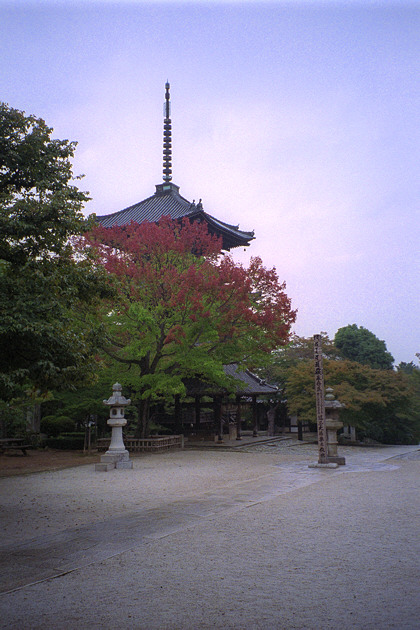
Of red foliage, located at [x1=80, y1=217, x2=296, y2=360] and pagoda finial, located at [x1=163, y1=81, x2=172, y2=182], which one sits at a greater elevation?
pagoda finial, located at [x1=163, y1=81, x2=172, y2=182]

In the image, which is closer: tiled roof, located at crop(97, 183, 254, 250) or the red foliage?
the red foliage

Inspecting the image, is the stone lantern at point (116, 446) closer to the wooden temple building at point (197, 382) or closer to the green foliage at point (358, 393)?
the wooden temple building at point (197, 382)

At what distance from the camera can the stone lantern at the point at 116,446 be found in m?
14.6

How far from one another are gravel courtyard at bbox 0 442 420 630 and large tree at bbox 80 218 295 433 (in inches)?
274

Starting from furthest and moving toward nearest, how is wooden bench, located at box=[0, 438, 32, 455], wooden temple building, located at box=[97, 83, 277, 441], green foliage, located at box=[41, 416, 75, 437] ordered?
1. wooden temple building, located at box=[97, 83, 277, 441]
2. green foliage, located at box=[41, 416, 75, 437]
3. wooden bench, located at box=[0, 438, 32, 455]

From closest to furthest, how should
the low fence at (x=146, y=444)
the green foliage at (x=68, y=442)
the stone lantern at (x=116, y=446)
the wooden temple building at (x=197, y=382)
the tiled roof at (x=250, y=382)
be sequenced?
the stone lantern at (x=116, y=446) < the low fence at (x=146, y=444) < the green foliage at (x=68, y=442) < the wooden temple building at (x=197, y=382) < the tiled roof at (x=250, y=382)

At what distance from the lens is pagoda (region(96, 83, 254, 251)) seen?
85.7 ft

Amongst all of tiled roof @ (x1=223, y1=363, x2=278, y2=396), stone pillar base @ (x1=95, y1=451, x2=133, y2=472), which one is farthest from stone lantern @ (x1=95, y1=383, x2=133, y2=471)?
tiled roof @ (x1=223, y1=363, x2=278, y2=396)

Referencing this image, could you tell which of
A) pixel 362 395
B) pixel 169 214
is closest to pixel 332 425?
pixel 362 395

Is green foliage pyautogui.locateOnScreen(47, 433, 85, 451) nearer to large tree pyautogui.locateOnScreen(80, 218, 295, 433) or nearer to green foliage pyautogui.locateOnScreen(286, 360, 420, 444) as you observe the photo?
large tree pyautogui.locateOnScreen(80, 218, 295, 433)

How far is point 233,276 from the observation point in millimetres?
17266

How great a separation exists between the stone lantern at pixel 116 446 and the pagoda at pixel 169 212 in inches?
469

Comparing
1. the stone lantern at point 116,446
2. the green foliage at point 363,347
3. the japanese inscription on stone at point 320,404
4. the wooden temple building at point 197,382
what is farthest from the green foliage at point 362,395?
the green foliage at point 363,347

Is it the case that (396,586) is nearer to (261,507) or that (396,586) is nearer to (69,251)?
(261,507)
